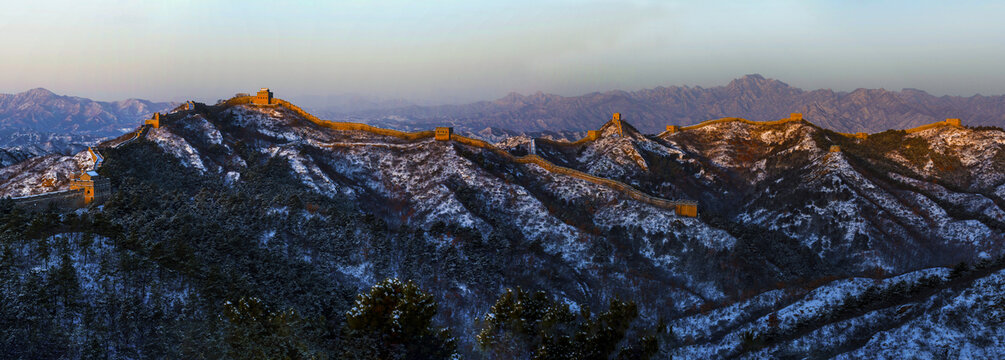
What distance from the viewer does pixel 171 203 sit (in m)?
66.5

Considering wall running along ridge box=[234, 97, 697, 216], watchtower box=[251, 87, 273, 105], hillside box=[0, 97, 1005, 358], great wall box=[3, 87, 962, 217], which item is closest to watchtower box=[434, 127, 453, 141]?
great wall box=[3, 87, 962, 217]

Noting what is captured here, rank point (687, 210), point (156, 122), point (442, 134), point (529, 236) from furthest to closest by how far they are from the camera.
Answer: point (442, 134) → point (156, 122) → point (687, 210) → point (529, 236)

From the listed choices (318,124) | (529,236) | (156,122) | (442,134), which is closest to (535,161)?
(442,134)

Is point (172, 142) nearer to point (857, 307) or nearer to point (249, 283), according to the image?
point (249, 283)

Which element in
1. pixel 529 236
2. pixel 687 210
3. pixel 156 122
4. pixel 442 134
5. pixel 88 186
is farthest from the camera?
pixel 442 134

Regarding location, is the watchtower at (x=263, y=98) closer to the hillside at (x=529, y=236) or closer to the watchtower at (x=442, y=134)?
the hillside at (x=529, y=236)

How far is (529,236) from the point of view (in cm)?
8512

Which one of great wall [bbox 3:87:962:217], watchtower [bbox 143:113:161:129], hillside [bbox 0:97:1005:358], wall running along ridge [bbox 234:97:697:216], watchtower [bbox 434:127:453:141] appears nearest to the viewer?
hillside [bbox 0:97:1005:358]

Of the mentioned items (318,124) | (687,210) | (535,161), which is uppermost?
(318,124)

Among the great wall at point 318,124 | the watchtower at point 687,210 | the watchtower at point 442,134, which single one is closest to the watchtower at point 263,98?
the great wall at point 318,124

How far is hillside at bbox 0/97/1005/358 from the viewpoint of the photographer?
42250mm

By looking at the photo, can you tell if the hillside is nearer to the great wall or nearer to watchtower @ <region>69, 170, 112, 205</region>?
the great wall

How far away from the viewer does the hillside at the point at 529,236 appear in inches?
1663

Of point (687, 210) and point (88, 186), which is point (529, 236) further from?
point (88, 186)
